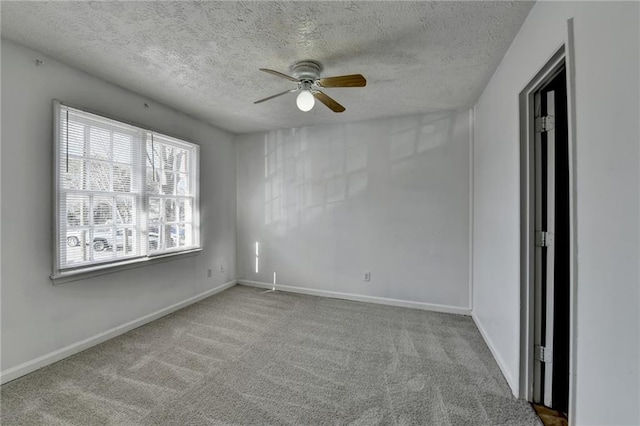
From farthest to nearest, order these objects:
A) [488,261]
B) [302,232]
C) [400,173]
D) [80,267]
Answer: [302,232]
[400,173]
[488,261]
[80,267]

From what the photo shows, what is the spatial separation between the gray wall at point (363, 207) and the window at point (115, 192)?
123cm

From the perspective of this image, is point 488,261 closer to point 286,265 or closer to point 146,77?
point 286,265

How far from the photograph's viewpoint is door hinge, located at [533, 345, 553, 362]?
1.82 metres

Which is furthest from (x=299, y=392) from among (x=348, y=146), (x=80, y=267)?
(x=348, y=146)

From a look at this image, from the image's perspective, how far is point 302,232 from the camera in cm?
427

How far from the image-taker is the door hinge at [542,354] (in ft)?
5.98

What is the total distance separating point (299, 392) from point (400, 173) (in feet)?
9.36

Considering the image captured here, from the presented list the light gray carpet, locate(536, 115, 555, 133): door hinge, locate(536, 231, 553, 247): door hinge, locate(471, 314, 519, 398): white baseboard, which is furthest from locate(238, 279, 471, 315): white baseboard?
locate(536, 115, 555, 133): door hinge

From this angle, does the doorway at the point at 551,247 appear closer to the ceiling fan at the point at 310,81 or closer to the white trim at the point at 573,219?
the white trim at the point at 573,219

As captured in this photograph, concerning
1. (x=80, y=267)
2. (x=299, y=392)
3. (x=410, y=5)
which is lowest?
(x=299, y=392)

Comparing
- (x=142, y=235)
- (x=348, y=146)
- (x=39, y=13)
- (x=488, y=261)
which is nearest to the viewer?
(x=39, y=13)

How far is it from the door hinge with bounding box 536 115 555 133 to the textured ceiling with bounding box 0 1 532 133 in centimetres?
66

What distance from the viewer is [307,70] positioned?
7.68 ft

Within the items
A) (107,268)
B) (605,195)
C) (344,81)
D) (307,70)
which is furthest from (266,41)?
(107,268)
